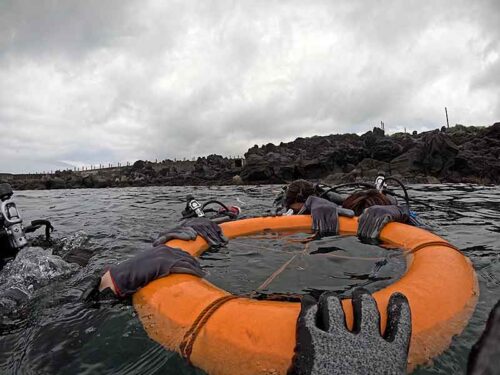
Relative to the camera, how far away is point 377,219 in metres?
4.43

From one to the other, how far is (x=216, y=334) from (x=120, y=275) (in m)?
1.22

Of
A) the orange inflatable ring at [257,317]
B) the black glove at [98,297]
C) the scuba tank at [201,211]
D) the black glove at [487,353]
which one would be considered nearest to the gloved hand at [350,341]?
the orange inflatable ring at [257,317]

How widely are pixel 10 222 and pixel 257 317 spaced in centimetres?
365

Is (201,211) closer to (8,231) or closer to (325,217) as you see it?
(325,217)

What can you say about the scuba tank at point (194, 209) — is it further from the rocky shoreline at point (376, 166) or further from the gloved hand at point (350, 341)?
the rocky shoreline at point (376, 166)

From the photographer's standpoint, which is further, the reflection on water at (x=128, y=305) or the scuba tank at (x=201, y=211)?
the scuba tank at (x=201, y=211)

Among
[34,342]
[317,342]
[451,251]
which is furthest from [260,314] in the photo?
[451,251]

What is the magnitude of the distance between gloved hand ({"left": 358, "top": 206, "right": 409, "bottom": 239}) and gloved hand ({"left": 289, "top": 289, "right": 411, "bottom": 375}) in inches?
111

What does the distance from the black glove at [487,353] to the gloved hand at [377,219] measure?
12.0ft

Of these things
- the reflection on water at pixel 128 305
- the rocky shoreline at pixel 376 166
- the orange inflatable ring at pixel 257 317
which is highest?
the rocky shoreline at pixel 376 166

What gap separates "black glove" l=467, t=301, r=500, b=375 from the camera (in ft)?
2.63

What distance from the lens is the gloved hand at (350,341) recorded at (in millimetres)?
1431

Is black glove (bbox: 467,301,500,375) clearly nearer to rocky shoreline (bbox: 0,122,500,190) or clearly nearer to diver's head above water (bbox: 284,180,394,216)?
diver's head above water (bbox: 284,180,394,216)

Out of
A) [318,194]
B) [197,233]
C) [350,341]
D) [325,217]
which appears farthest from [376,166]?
[350,341]
